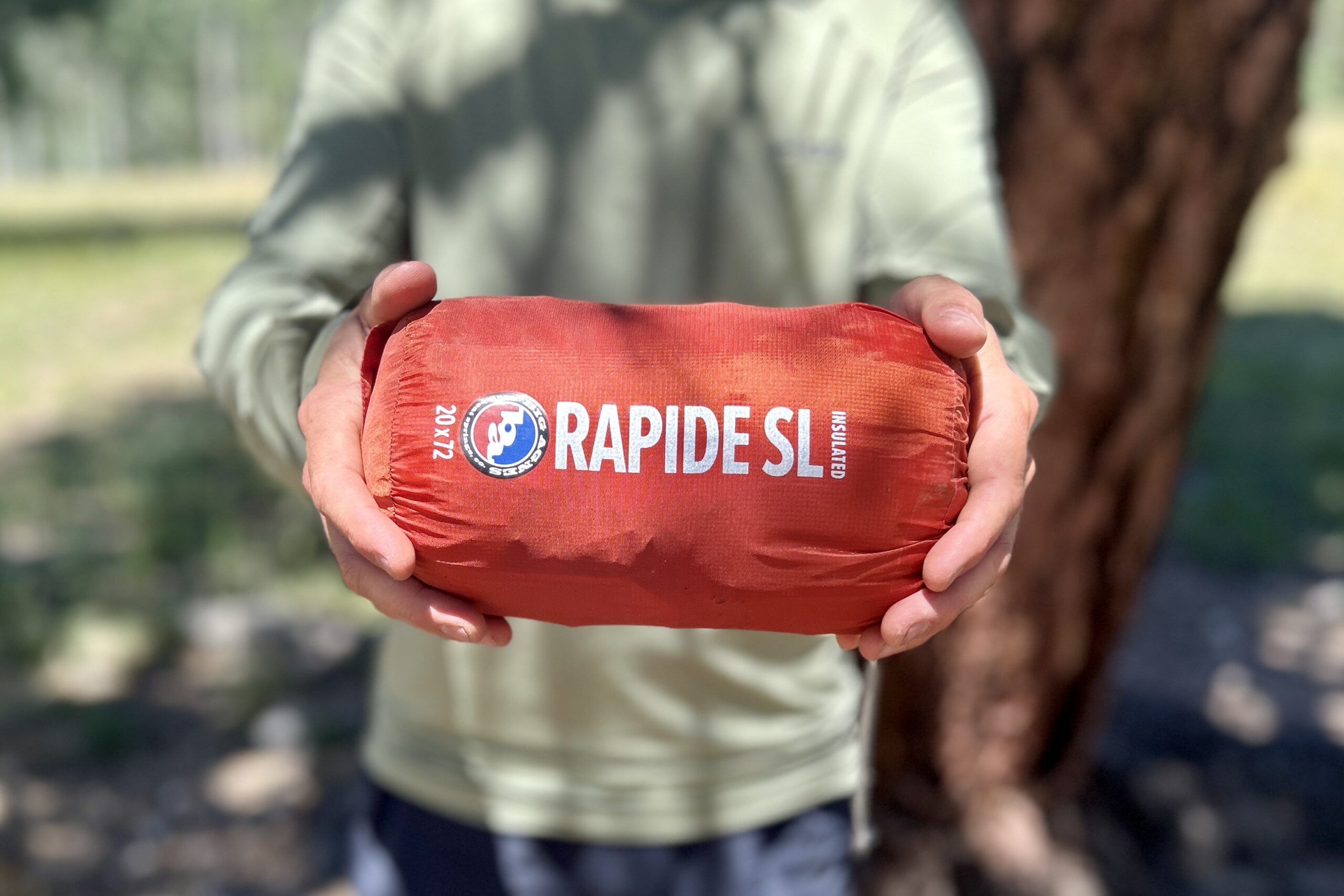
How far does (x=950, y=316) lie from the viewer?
1160mm

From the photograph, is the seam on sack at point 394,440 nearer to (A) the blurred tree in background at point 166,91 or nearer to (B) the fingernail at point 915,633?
(B) the fingernail at point 915,633

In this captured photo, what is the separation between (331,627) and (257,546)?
2.72 ft

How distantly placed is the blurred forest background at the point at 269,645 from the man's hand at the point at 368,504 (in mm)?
2108

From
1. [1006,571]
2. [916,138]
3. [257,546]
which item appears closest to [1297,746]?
[1006,571]

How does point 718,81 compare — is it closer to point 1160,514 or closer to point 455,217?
point 455,217

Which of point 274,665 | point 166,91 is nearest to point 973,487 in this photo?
point 274,665

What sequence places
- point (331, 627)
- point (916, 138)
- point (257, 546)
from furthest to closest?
point (257, 546) < point (331, 627) < point (916, 138)

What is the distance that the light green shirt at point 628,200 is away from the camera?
151 centimetres

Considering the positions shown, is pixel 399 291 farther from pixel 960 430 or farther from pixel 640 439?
pixel 960 430

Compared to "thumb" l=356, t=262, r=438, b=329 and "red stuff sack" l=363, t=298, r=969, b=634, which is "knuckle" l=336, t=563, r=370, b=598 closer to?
"red stuff sack" l=363, t=298, r=969, b=634

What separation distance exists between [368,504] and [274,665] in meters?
2.96

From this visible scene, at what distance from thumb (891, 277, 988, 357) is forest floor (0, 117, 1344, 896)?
2211 millimetres

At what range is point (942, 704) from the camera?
291cm

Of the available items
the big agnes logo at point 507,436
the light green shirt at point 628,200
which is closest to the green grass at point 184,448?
the light green shirt at point 628,200
